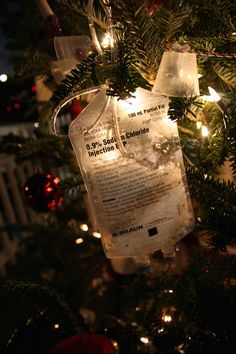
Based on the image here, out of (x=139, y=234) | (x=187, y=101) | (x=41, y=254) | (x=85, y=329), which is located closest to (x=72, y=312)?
(x=85, y=329)

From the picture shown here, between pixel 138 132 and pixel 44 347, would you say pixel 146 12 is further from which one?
pixel 44 347

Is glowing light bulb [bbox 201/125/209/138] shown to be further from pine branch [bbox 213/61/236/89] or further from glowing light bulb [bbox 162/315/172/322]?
glowing light bulb [bbox 162/315/172/322]

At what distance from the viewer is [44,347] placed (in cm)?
88

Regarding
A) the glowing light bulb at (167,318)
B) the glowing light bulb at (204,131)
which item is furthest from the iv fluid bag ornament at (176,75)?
the glowing light bulb at (167,318)

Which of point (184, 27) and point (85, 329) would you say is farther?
point (85, 329)

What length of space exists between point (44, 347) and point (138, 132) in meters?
0.71

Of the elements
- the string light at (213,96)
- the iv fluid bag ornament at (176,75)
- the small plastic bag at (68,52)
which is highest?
the small plastic bag at (68,52)

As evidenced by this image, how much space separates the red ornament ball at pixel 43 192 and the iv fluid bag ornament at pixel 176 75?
0.57m

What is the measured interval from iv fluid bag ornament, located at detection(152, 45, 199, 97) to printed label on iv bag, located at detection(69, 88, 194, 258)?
1.5 inches

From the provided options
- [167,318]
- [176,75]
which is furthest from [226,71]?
[167,318]

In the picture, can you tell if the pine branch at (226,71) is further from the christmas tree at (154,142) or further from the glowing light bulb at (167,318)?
the glowing light bulb at (167,318)

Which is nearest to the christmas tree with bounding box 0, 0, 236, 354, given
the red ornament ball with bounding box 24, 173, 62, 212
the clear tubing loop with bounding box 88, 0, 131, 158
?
the clear tubing loop with bounding box 88, 0, 131, 158

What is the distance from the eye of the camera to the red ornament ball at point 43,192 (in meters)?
0.97

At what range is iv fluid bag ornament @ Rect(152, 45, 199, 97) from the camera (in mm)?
492
